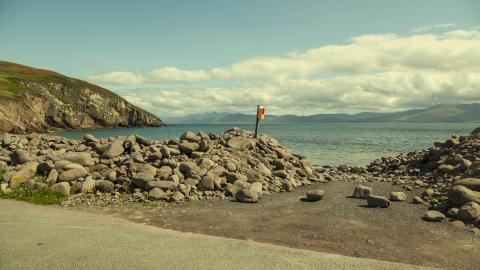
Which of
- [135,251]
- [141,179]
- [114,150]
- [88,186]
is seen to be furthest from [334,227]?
[114,150]

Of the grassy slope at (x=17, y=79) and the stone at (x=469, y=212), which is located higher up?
the grassy slope at (x=17, y=79)

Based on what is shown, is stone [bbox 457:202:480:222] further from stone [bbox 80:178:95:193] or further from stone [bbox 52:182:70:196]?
stone [bbox 52:182:70:196]

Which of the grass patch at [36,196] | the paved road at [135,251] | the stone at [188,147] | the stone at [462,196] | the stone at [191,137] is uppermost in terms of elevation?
the stone at [191,137]

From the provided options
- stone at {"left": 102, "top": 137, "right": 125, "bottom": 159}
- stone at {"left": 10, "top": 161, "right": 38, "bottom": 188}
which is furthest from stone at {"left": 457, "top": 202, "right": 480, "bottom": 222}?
stone at {"left": 10, "top": 161, "right": 38, "bottom": 188}

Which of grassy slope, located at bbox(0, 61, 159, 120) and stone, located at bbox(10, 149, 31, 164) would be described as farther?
grassy slope, located at bbox(0, 61, 159, 120)

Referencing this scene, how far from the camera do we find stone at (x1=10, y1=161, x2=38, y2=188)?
1671 cm

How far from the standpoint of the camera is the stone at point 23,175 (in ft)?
54.8

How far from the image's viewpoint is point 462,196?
45.6 feet

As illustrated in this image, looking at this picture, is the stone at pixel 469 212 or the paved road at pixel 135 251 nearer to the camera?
the paved road at pixel 135 251

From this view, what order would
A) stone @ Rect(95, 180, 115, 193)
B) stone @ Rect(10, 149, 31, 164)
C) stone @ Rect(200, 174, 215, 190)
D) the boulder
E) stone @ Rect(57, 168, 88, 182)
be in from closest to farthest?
1. the boulder
2. stone @ Rect(95, 180, 115, 193)
3. stone @ Rect(200, 174, 215, 190)
4. stone @ Rect(57, 168, 88, 182)
5. stone @ Rect(10, 149, 31, 164)

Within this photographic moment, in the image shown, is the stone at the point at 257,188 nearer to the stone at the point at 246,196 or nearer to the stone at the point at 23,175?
the stone at the point at 246,196

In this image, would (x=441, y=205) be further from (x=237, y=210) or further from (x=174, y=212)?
(x=174, y=212)

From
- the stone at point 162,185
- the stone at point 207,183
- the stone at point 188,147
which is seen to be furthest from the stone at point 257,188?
the stone at point 188,147

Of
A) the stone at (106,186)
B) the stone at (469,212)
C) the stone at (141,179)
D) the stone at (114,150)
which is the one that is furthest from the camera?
the stone at (114,150)
